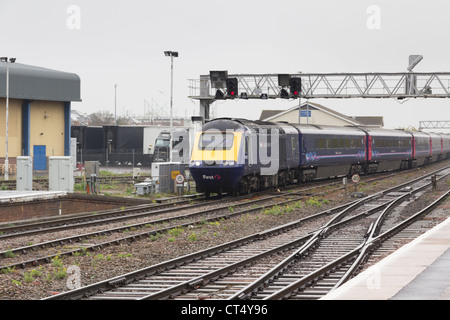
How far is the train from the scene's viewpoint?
3192 cm

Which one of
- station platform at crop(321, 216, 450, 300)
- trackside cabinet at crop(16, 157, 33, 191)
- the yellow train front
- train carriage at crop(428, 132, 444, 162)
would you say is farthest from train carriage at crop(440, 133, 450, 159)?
station platform at crop(321, 216, 450, 300)

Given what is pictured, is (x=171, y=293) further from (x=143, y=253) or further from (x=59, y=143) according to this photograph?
(x=59, y=143)

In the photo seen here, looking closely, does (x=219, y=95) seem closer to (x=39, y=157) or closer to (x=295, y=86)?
(x=295, y=86)

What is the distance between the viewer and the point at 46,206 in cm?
3073

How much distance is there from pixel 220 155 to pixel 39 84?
33.7m

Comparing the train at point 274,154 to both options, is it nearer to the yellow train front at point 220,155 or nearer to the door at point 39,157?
the yellow train front at point 220,155

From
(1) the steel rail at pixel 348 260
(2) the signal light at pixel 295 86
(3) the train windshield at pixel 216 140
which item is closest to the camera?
(1) the steel rail at pixel 348 260

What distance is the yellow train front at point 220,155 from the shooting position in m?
31.7

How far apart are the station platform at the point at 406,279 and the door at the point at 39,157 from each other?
163ft

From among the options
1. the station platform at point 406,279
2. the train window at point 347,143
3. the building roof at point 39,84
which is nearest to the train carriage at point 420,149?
the train window at point 347,143

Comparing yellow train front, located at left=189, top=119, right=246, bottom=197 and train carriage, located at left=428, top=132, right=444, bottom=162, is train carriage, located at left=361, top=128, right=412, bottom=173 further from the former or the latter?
yellow train front, located at left=189, top=119, right=246, bottom=197

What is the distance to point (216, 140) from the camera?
31984 millimetres

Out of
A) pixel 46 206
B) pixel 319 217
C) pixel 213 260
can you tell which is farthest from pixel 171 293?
pixel 46 206

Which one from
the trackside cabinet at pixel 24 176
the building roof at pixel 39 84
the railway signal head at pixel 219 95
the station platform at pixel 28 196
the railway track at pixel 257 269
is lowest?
the railway track at pixel 257 269
